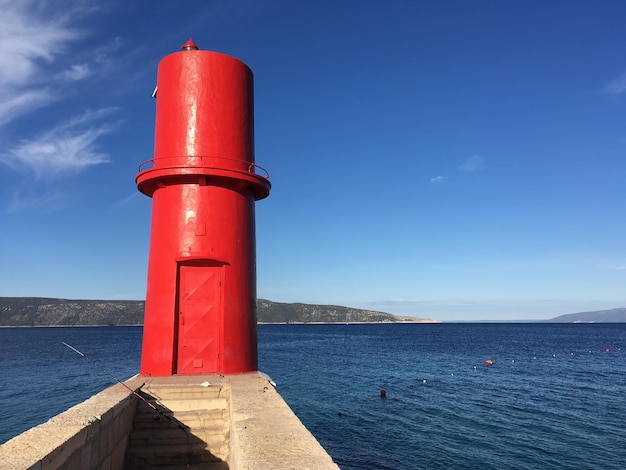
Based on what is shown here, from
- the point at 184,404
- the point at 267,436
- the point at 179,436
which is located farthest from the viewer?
the point at 184,404

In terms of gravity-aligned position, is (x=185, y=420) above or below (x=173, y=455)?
above

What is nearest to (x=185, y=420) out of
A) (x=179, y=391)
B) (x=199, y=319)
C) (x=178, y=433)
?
(x=178, y=433)

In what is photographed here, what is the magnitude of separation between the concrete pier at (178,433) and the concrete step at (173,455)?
1 centimetres

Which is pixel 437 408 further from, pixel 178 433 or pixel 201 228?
pixel 178 433

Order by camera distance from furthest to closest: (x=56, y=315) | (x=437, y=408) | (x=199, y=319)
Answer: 1. (x=56, y=315)
2. (x=437, y=408)
3. (x=199, y=319)

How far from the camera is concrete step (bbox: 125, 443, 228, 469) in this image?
259 inches

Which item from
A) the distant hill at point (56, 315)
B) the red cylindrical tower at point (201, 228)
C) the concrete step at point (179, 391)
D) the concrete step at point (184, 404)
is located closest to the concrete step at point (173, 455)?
the concrete step at point (184, 404)

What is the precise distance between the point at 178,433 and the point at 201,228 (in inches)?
137

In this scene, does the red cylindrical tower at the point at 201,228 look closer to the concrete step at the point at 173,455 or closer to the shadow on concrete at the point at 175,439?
the shadow on concrete at the point at 175,439

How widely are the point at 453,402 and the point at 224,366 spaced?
19148mm

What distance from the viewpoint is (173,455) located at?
22.0 feet

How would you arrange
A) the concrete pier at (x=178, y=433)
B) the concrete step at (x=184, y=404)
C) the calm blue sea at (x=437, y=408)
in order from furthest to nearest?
the calm blue sea at (x=437, y=408), the concrete step at (x=184, y=404), the concrete pier at (x=178, y=433)

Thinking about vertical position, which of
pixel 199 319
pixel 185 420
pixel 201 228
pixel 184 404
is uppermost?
pixel 201 228

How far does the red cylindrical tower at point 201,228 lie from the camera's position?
28.0 feet
